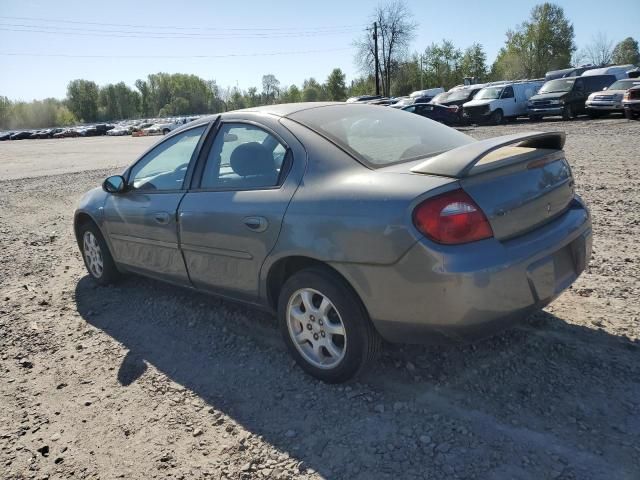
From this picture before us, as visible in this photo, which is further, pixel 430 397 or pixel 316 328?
pixel 316 328

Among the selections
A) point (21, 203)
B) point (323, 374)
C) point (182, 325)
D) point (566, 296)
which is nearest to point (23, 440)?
point (182, 325)

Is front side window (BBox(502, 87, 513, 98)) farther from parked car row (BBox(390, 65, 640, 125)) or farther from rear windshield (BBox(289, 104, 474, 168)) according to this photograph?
rear windshield (BBox(289, 104, 474, 168))

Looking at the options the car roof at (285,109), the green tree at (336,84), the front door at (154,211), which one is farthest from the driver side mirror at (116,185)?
the green tree at (336,84)

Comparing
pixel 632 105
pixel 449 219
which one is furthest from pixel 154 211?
pixel 632 105

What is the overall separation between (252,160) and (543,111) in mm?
21773

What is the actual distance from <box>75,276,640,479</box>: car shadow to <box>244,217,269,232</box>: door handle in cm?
89

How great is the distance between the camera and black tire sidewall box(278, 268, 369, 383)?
8.71 feet

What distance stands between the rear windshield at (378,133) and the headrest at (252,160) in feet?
0.99

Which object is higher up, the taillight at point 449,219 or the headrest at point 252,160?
the headrest at point 252,160

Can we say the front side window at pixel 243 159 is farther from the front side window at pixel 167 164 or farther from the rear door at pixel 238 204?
the front side window at pixel 167 164

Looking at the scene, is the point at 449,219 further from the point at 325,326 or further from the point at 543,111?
the point at 543,111

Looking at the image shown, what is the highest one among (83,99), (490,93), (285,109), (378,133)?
(83,99)

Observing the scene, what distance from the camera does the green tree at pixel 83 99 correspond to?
116 meters

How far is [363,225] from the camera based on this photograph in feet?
8.14
